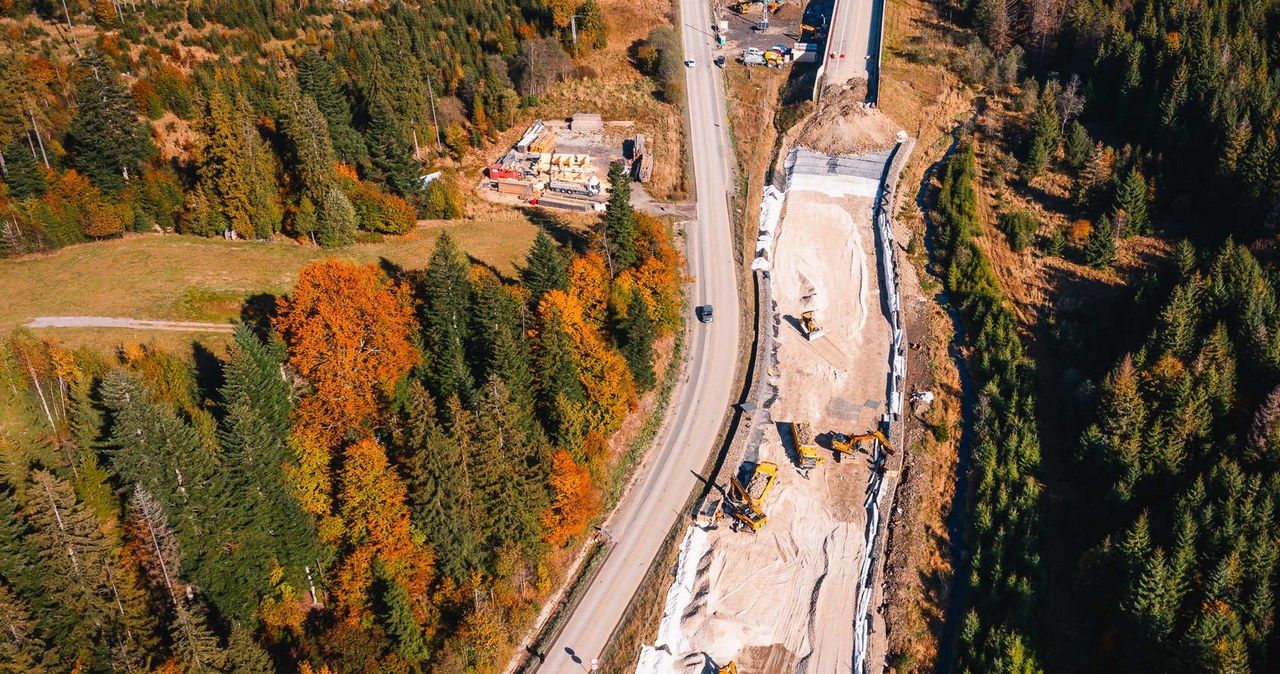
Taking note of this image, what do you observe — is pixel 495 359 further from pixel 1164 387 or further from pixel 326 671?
pixel 1164 387

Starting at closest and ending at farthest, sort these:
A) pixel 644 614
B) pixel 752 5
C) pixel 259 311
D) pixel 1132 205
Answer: pixel 644 614 < pixel 259 311 < pixel 1132 205 < pixel 752 5

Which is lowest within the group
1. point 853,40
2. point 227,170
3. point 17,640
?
point 17,640

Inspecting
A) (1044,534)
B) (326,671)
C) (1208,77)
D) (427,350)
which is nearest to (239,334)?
(427,350)

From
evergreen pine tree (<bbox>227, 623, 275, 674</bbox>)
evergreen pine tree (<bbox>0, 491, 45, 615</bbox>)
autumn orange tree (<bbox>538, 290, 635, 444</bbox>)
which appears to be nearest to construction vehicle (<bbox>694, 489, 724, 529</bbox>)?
autumn orange tree (<bbox>538, 290, 635, 444</bbox>)

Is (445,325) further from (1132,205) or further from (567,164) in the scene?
(1132,205)

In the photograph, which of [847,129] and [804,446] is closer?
[804,446]

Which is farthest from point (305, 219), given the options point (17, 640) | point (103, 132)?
point (17, 640)
